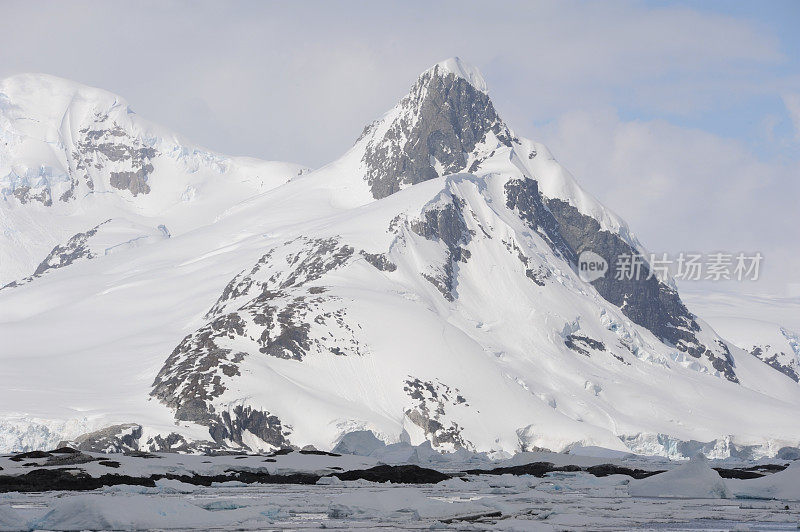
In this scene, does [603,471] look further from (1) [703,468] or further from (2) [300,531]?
(2) [300,531]

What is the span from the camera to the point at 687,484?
54500 millimetres

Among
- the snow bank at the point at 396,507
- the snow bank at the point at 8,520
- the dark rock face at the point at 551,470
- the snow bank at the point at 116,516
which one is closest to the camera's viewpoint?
the snow bank at the point at 8,520

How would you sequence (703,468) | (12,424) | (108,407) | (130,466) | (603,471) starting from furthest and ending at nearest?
(108,407) < (12,424) < (603,471) < (130,466) < (703,468)

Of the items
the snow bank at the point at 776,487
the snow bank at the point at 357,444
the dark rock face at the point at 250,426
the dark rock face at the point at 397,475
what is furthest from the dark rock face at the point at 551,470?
the dark rock face at the point at 250,426

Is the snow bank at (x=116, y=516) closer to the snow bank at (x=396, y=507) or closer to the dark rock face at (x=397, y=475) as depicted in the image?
the snow bank at (x=396, y=507)

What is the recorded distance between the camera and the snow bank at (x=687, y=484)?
53.2 meters

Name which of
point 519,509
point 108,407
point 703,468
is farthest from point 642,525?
point 108,407

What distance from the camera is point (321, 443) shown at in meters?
194

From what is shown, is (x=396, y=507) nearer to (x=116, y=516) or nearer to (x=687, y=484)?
(x=116, y=516)

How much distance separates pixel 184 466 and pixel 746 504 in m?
47.7

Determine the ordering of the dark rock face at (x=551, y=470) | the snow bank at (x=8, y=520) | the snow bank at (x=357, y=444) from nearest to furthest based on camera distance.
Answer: the snow bank at (x=8, y=520), the dark rock face at (x=551, y=470), the snow bank at (x=357, y=444)

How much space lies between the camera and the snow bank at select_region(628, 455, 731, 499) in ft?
174

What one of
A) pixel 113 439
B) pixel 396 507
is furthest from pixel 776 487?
pixel 113 439

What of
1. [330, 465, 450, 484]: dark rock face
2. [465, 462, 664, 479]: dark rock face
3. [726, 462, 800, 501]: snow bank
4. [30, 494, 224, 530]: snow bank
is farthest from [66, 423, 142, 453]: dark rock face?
[30, 494, 224, 530]: snow bank
